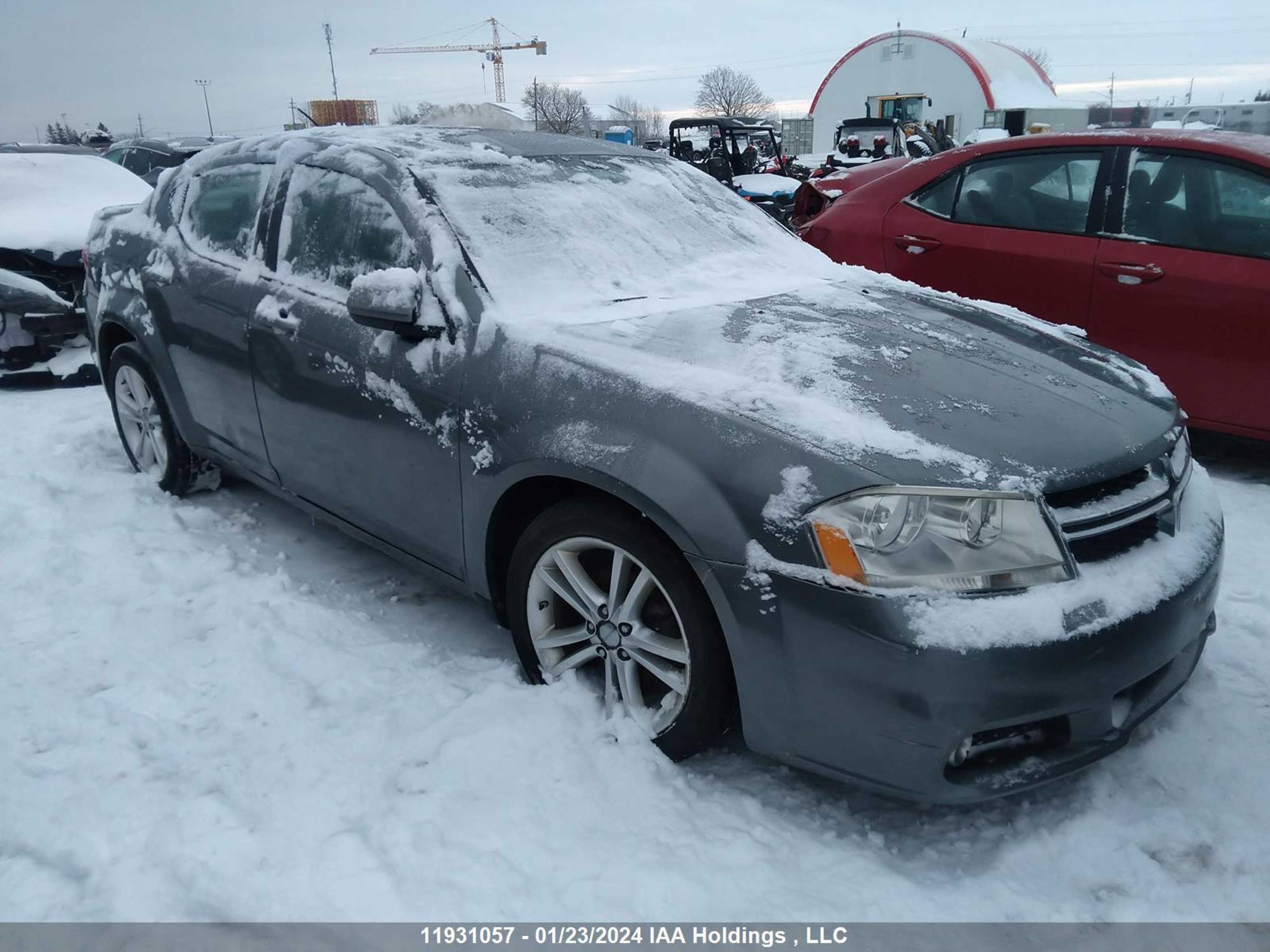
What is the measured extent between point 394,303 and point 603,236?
0.80 meters

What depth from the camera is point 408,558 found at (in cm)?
297

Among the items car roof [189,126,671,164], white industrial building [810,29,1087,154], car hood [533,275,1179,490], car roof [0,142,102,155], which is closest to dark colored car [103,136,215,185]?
car roof [0,142,102,155]

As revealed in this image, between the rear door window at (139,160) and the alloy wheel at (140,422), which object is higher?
the rear door window at (139,160)

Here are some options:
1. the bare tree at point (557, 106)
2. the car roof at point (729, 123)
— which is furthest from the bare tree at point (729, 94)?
the car roof at point (729, 123)

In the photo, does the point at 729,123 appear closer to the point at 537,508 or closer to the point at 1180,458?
the point at 1180,458

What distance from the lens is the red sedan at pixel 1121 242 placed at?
4.03 meters

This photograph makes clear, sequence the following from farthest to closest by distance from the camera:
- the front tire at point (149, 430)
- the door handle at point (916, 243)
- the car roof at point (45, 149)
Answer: the car roof at point (45, 149) < the door handle at point (916, 243) < the front tire at point (149, 430)

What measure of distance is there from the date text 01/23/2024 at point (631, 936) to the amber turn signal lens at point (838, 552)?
0.75 m

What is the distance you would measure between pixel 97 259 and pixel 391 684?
2.96m

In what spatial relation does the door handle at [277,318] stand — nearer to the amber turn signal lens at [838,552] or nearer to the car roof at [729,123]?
the amber turn signal lens at [838,552]

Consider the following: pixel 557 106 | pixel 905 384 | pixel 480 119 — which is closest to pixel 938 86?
pixel 557 106

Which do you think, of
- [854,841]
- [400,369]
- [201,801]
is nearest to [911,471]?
[854,841]

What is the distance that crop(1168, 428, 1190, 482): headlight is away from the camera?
241 cm

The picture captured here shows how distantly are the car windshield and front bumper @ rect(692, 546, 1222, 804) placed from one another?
1.17 meters
